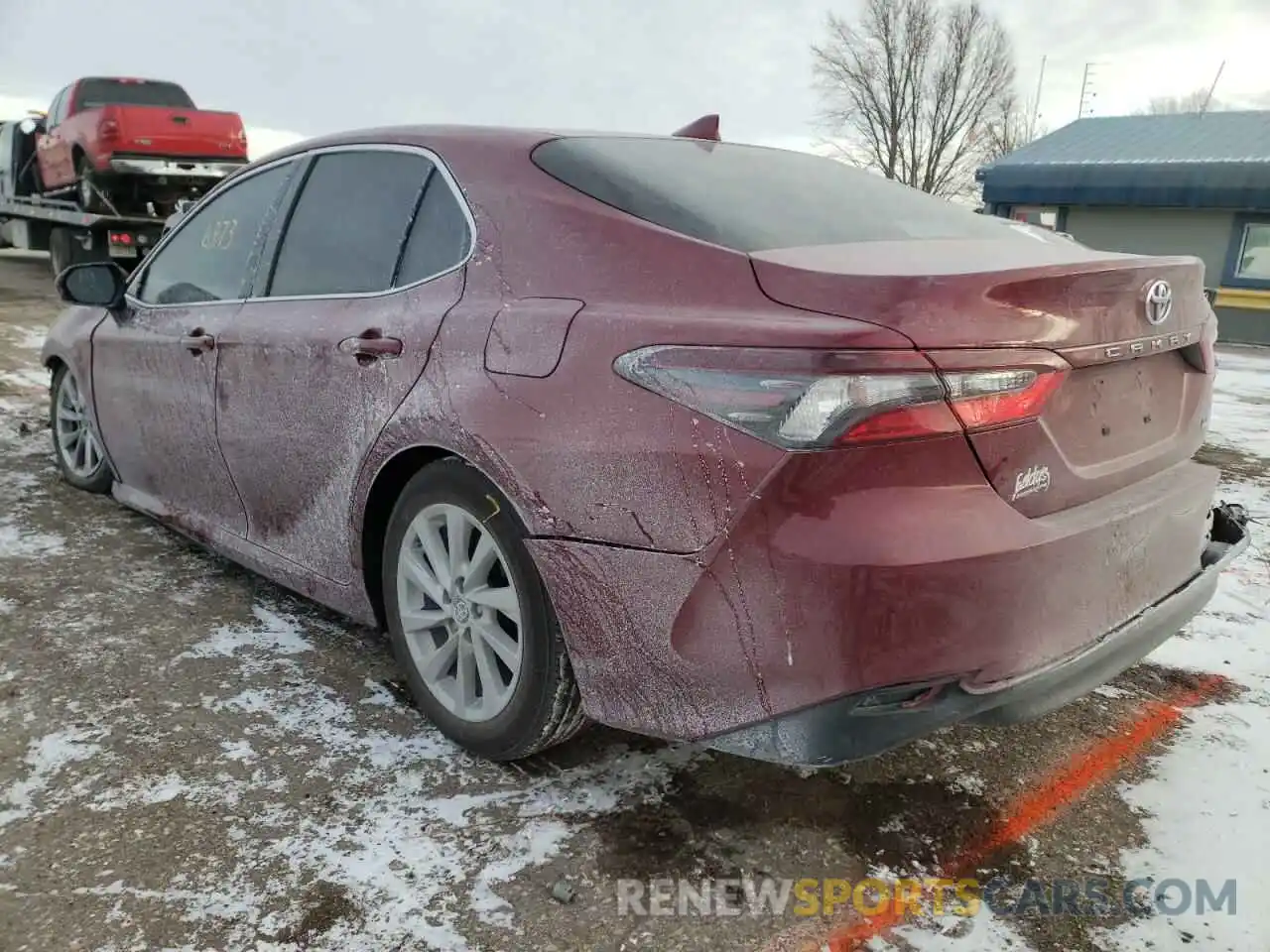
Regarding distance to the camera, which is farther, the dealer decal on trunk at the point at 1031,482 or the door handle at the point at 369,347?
the door handle at the point at 369,347

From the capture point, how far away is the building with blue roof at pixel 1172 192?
14.9 m

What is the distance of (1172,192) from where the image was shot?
1534 centimetres

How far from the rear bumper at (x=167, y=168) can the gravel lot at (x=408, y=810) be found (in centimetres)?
1006

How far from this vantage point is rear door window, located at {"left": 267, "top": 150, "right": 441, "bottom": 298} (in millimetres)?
2705

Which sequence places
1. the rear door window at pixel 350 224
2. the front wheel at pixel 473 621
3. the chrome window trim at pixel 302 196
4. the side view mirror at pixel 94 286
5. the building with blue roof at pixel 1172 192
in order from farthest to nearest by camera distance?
the building with blue roof at pixel 1172 192 → the side view mirror at pixel 94 286 → the rear door window at pixel 350 224 → the chrome window trim at pixel 302 196 → the front wheel at pixel 473 621

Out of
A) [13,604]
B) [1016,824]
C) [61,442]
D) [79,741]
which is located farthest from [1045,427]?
[61,442]

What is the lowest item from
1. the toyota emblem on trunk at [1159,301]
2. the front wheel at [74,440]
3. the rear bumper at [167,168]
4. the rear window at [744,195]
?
the front wheel at [74,440]

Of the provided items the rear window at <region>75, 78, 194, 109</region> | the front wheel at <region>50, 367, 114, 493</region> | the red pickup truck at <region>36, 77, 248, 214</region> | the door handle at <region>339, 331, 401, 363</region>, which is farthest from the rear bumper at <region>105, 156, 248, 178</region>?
the door handle at <region>339, 331, 401, 363</region>

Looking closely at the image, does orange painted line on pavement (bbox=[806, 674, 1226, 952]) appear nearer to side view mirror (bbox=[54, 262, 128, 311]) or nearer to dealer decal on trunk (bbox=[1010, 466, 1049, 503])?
dealer decal on trunk (bbox=[1010, 466, 1049, 503])

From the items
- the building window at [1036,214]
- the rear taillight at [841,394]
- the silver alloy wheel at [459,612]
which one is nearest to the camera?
the rear taillight at [841,394]

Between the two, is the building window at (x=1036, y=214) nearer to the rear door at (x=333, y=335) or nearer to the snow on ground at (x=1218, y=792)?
the snow on ground at (x=1218, y=792)

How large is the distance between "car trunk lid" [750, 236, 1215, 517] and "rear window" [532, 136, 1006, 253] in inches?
5.8

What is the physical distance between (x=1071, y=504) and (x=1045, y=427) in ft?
0.64

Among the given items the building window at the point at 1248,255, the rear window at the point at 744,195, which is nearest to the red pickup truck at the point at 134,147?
the rear window at the point at 744,195
